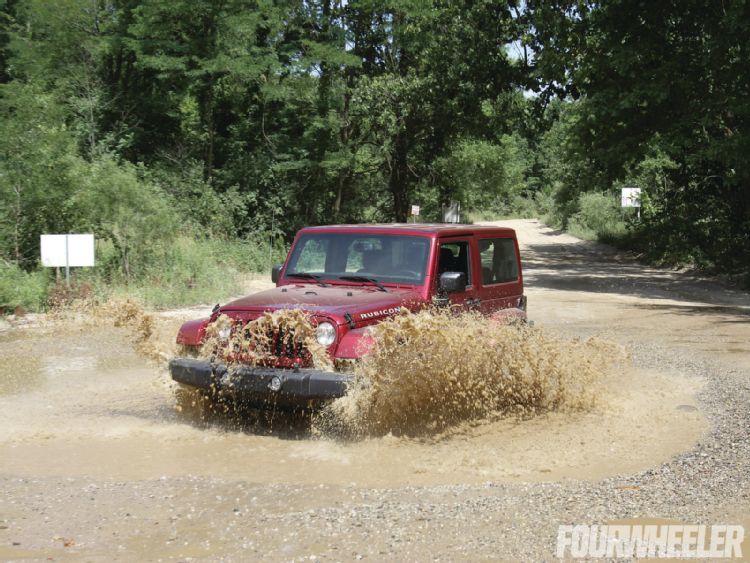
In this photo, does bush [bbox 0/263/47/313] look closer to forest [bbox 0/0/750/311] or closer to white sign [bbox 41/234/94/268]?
forest [bbox 0/0/750/311]

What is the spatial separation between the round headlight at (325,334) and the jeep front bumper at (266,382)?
0.87ft

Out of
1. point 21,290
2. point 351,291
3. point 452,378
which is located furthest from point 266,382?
point 21,290

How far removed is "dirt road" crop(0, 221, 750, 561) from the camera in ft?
14.8

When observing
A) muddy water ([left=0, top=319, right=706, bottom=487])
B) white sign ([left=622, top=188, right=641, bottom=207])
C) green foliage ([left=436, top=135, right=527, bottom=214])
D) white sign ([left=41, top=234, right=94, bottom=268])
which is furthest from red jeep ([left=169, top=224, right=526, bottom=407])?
white sign ([left=622, top=188, right=641, bottom=207])

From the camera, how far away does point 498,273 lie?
8.56 metres

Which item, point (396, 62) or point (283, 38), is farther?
point (396, 62)

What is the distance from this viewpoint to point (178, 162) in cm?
2744

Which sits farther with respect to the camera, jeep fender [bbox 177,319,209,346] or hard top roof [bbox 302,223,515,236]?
hard top roof [bbox 302,223,515,236]

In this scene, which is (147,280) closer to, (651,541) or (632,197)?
(651,541)

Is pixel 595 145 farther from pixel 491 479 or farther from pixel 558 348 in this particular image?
pixel 491 479

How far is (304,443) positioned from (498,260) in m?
3.14

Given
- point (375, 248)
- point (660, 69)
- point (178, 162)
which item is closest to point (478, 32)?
point (660, 69)

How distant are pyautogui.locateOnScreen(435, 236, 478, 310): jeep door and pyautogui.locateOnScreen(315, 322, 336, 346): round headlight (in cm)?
144

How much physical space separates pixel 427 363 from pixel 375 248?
1.54 meters
